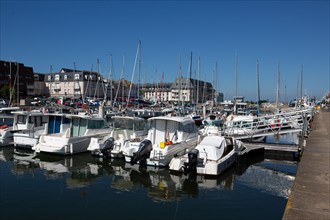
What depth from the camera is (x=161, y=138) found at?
1973 centimetres

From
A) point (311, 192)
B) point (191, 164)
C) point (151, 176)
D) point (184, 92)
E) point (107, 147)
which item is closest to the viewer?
point (311, 192)

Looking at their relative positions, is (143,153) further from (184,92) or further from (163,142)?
(184,92)

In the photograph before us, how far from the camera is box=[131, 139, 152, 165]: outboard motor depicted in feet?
57.5

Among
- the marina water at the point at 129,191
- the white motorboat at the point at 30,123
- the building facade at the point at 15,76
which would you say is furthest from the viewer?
the building facade at the point at 15,76

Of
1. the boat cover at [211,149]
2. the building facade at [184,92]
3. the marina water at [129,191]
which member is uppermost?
the building facade at [184,92]

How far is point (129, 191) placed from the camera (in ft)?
44.5

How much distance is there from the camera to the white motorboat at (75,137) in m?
20.3

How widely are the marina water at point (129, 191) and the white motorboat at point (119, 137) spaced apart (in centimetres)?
76

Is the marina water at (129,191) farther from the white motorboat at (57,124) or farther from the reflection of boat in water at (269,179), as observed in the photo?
the white motorboat at (57,124)

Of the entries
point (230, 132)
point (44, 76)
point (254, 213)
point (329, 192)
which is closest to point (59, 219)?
point (254, 213)

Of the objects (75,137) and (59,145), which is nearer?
(59,145)

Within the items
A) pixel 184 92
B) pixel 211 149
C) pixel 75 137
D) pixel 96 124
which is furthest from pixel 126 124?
pixel 184 92

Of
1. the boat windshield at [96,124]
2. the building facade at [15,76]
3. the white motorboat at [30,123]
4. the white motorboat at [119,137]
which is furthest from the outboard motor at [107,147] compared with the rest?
the building facade at [15,76]

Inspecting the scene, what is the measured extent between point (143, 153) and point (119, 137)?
15.9 feet
